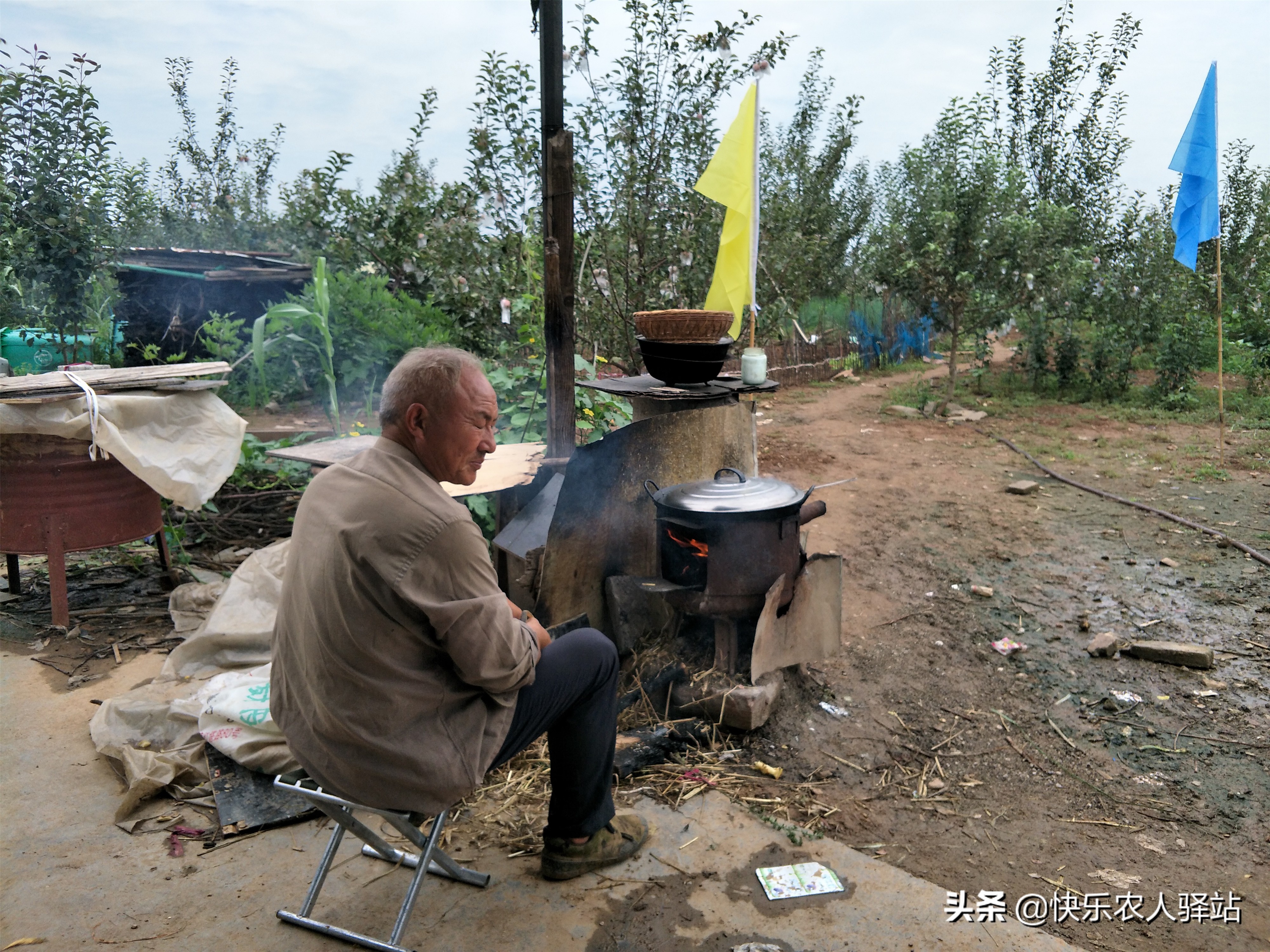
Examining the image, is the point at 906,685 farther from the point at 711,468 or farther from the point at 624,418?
the point at 624,418

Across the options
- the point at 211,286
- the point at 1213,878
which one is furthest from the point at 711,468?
the point at 211,286

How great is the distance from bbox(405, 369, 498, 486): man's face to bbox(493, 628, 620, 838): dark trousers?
60 cm

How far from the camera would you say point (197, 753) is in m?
3.20

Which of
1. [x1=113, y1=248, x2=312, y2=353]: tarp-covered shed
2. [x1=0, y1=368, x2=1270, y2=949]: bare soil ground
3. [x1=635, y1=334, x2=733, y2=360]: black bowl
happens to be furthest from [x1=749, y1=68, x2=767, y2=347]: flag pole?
[x1=113, y1=248, x2=312, y2=353]: tarp-covered shed

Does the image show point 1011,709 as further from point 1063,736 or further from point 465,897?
A: point 465,897

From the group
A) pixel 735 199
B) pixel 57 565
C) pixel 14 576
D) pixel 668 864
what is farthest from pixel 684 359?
pixel 14 576

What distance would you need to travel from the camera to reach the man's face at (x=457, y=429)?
6.84 ft

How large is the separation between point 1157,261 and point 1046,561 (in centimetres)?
880

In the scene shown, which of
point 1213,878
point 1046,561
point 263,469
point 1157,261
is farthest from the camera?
point 1157,261

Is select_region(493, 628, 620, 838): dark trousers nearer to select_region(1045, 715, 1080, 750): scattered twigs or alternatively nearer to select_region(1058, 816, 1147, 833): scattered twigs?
select_region(1058, 816, 1147, 833): scattered twigs

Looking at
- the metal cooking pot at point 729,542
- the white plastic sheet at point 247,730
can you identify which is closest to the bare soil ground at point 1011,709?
the metal cooking pot at point 729,542

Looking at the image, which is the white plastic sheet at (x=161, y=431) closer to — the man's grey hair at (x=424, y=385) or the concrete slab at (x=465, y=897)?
the concrete slab at (x=465, y=897)

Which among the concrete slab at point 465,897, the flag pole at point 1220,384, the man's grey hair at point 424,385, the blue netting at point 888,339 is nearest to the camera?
the man's grey hair at point 424,385

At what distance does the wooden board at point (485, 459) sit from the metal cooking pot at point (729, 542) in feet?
2.52
